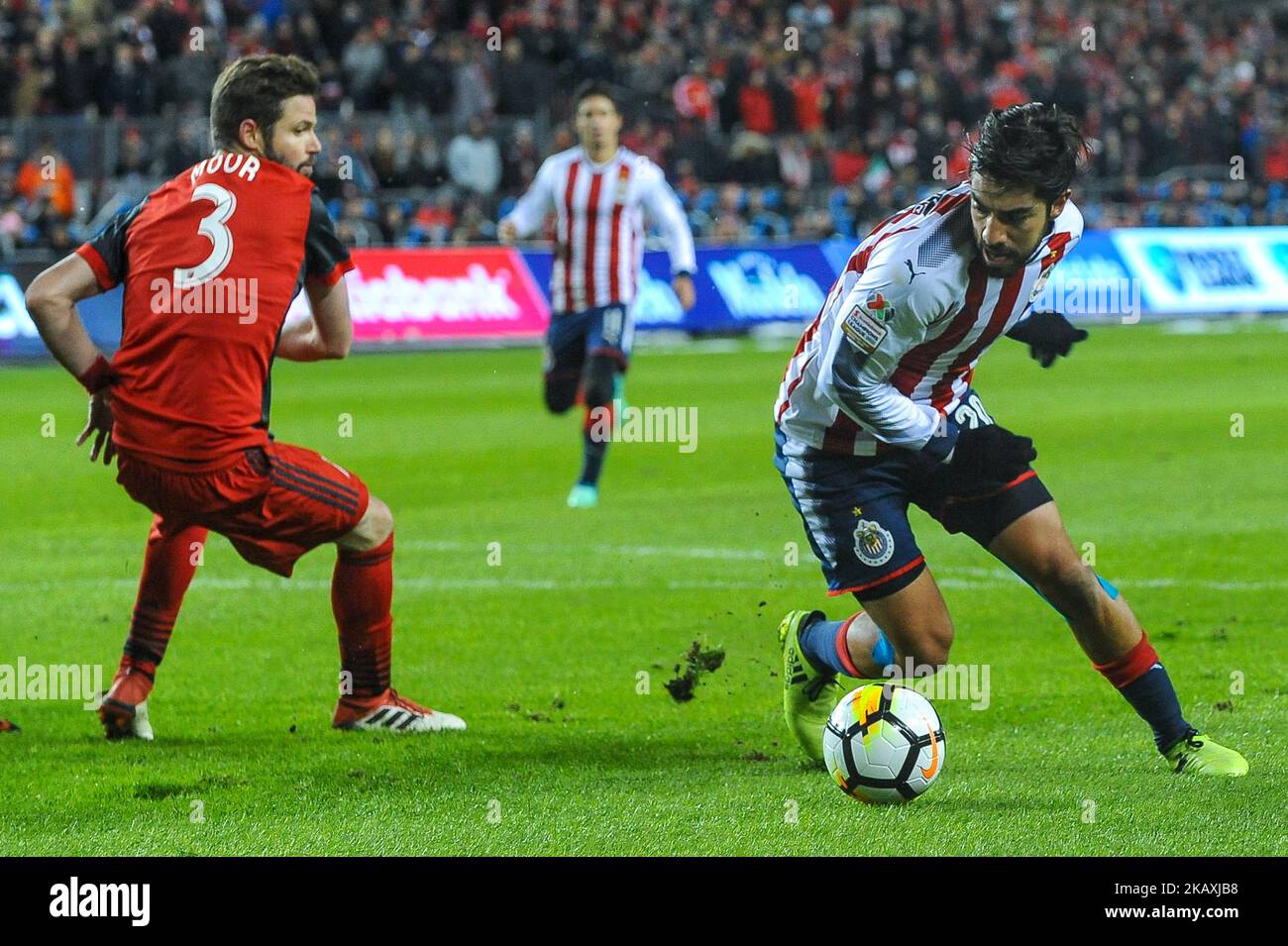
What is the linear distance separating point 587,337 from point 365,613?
6.22 meters

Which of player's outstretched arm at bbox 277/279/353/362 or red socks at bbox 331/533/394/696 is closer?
player's outstretched arm at bbox 277/279/353/362

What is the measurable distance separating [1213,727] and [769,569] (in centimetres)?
344

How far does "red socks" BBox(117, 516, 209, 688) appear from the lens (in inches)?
235

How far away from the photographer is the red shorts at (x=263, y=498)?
5.43 meters

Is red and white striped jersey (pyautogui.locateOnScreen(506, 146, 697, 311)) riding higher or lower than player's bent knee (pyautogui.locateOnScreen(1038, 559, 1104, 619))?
higher

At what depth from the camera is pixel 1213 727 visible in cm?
575

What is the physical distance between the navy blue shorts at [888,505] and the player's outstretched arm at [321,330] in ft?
4.53

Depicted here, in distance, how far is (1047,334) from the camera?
5387mm

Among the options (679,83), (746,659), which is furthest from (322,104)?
(746,659)

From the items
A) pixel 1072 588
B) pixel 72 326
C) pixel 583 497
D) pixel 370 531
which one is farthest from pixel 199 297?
pixel 583 497

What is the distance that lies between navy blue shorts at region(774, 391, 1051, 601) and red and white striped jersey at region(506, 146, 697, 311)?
6645 mm

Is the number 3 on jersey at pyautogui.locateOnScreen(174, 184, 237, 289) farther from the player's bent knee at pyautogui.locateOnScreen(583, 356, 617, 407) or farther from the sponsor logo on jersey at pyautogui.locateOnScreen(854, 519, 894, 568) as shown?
the player's bent knee at pyautogui.locateOnScreen(583, 356, 617, 407)

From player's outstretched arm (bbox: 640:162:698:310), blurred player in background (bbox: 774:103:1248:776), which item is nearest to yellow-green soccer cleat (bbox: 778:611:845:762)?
blurred player in background (bbox: 774:103:1248:776)

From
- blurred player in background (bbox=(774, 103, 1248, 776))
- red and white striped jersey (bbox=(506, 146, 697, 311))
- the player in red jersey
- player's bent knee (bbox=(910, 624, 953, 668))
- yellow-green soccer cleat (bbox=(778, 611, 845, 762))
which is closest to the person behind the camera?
blurred player in background (bbox=(774, 103, 1248, 776))
